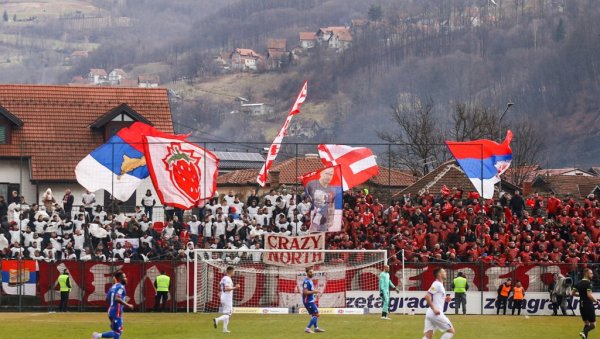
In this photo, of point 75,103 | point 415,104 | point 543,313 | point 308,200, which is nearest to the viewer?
point 543,313

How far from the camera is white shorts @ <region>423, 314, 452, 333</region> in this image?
25.3 metres

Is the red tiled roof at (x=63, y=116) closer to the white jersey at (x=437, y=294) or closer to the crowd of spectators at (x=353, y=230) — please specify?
the crowd of spectators at (x=353, y=230)

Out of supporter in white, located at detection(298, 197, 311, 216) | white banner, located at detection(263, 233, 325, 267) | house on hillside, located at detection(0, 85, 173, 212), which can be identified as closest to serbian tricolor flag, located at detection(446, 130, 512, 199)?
supporter in white, located at detection(298, 197, 311, 216)

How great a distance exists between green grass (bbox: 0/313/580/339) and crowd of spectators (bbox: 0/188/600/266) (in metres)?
3.87

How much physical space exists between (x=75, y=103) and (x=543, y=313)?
33.6m

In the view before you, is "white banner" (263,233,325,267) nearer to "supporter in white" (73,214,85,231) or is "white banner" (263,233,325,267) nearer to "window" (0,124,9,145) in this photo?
"supporter in white" (73,214,85,231)

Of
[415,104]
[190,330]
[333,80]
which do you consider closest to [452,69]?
[415,104]

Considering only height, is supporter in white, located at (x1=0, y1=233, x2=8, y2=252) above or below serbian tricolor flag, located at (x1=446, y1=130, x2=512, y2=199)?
below

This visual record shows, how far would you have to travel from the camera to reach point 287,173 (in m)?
91.6

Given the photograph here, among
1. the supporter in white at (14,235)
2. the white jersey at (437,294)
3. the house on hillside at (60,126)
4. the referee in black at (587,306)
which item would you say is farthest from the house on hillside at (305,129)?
the white jersey at (437,294)

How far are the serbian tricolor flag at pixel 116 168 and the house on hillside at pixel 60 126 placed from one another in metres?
9.33

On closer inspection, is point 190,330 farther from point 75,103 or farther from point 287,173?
point 287,173

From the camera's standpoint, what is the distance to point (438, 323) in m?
25.4

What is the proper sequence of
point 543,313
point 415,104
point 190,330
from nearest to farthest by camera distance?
point 190,330
point 543,313
point 415,104
